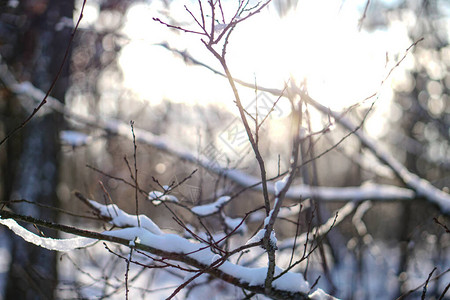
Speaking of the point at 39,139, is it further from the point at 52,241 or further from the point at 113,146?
the point at 52,241

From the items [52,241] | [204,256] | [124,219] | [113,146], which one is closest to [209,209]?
[124,219]

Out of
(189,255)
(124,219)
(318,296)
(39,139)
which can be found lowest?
(318,296)

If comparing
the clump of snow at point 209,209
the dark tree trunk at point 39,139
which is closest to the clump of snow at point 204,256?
the clump of snow at point 209,209

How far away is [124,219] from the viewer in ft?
6.27

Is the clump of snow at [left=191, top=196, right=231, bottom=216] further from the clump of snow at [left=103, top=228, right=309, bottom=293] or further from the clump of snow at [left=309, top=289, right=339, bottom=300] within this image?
the clump of snow at [left=309, top=289, right=339, bottom=300]

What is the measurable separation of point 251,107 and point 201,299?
215 centimetres

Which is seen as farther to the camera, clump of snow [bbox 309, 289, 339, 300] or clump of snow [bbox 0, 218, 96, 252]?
clump of snow [bbox 309, 289, 339, 300]

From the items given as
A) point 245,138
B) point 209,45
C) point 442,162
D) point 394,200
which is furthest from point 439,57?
point 209,45

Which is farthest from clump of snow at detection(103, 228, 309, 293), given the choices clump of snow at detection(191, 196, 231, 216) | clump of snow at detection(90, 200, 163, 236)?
clump of snow at detection(191, 196, 231, 216)

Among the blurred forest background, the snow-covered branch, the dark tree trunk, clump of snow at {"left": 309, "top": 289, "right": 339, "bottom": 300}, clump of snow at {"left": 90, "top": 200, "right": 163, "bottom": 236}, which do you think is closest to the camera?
the snow-covered branch

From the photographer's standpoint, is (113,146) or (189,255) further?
(113,146)

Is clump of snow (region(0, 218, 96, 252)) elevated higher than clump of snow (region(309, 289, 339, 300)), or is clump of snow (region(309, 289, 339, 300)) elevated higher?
clump of snow (region(0, 218, 96, 252))

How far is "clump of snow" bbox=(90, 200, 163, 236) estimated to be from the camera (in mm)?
1841

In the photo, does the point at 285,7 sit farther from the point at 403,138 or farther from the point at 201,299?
the point at 403,138
